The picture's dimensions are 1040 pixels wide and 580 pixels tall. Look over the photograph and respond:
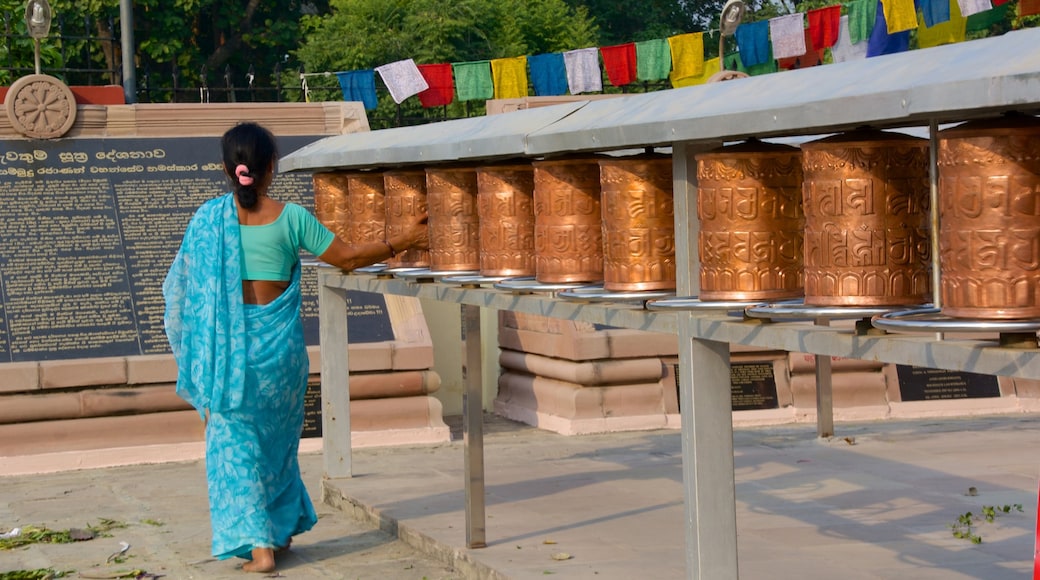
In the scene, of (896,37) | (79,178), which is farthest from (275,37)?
(79,178)

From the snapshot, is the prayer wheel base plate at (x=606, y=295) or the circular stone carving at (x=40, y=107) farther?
the circular stone carving at (x=40, y=107)

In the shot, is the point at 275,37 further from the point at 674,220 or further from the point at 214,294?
the point at 674,220

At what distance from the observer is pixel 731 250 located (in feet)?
12.4

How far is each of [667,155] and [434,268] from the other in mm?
1717

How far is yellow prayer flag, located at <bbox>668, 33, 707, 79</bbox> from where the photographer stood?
1436 cm

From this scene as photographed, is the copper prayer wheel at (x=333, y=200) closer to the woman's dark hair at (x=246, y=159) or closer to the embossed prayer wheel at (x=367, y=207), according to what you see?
the embossed prayer wheel at (x=367, y=207)

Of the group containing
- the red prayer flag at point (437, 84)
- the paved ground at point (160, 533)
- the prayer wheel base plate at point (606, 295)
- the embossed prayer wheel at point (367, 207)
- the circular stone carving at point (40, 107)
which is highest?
the red prayer flag at point (437, 84)

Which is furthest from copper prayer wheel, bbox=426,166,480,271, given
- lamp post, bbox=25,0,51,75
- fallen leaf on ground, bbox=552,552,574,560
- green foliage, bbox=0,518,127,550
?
lamp post, bbox=25,0,51,75

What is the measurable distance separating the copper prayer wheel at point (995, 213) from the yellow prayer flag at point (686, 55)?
11.5m

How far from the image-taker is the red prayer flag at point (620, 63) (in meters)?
14.8

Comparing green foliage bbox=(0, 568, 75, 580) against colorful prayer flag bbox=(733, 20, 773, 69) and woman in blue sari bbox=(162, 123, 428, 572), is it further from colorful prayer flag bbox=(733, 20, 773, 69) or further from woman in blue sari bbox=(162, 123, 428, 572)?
colorful prayer flag bbox=(733, 20, 773, 69)

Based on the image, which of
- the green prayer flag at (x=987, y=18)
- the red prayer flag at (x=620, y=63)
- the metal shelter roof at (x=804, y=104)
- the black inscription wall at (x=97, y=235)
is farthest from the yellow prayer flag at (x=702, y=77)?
the metal shelter roof at (x=804, y=104)

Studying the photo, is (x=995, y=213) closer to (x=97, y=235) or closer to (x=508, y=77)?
(x=97, y=235)

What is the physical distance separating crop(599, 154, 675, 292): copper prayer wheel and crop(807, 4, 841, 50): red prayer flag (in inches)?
396
